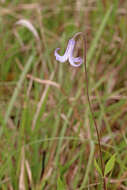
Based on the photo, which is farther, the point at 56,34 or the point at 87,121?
the point at 56,34

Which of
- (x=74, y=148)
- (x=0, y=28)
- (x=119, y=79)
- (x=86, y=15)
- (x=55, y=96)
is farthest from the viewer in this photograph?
(x=86, y=15)

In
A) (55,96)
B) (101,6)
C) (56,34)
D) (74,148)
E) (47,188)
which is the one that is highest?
(101,6)

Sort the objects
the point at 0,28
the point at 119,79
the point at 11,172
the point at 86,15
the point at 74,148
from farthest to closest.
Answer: the point at 86,15 < the point at 0,28 < the point at 119,79 < the point at 74,148 < the point at 11,172

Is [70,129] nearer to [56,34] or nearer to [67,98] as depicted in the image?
[67,98]

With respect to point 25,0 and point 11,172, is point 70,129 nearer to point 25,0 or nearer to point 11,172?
point 11,172

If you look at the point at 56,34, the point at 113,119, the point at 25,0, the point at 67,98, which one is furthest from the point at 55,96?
the point at 25,0

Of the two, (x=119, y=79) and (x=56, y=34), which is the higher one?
(x=56, y=34)

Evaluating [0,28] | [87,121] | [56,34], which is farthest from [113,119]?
[0,28]
